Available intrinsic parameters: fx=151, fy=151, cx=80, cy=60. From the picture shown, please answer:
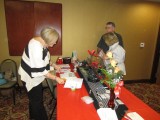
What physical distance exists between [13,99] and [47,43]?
5.97 feet

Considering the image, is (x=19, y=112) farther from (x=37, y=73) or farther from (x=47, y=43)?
(x=47, y=43)

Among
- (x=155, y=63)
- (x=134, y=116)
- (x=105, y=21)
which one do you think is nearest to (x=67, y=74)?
(x=134, y=116)

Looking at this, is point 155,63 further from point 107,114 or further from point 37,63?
point 37,63

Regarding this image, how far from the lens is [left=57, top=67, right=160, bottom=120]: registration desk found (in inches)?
53.9

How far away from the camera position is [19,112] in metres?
2.73

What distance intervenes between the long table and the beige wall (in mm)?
2050

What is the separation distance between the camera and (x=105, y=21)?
3730 millimetres

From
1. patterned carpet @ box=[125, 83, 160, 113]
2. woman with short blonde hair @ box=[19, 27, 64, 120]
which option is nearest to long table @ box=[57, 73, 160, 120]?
woman with short blonde hair @ box=[19, 27, 64, 120]

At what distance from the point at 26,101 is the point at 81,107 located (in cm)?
203

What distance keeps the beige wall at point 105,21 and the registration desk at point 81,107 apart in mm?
2050

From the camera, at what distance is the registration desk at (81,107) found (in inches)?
53.9

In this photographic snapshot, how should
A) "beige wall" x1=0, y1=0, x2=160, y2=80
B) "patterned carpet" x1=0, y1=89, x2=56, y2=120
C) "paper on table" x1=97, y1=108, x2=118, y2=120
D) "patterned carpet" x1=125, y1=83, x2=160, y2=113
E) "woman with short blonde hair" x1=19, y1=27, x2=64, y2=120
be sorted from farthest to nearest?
"beige wall" x1=0, y1=0, x2=160, y2=80 < "patterned carpet" x1=125, y1=83, x2=160, y2=113 < "patterned carpet" x1=0, y1=89, x2=56, y2=120 < "woman with short blonde hair" x1=19, y1=27, x2=64, y2=120 < "paper on table" x1=97, y1=108, x2=118, y2=120

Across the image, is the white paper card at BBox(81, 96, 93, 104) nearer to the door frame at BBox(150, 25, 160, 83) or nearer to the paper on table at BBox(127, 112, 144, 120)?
the paper on table at BBox(127, 112, 144, 120)

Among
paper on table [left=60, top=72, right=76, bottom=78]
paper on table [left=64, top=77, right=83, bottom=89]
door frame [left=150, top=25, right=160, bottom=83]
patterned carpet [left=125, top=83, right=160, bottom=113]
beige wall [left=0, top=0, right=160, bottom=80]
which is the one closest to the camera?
paper on table [left=64, top=77, right=83, bottom=89]
